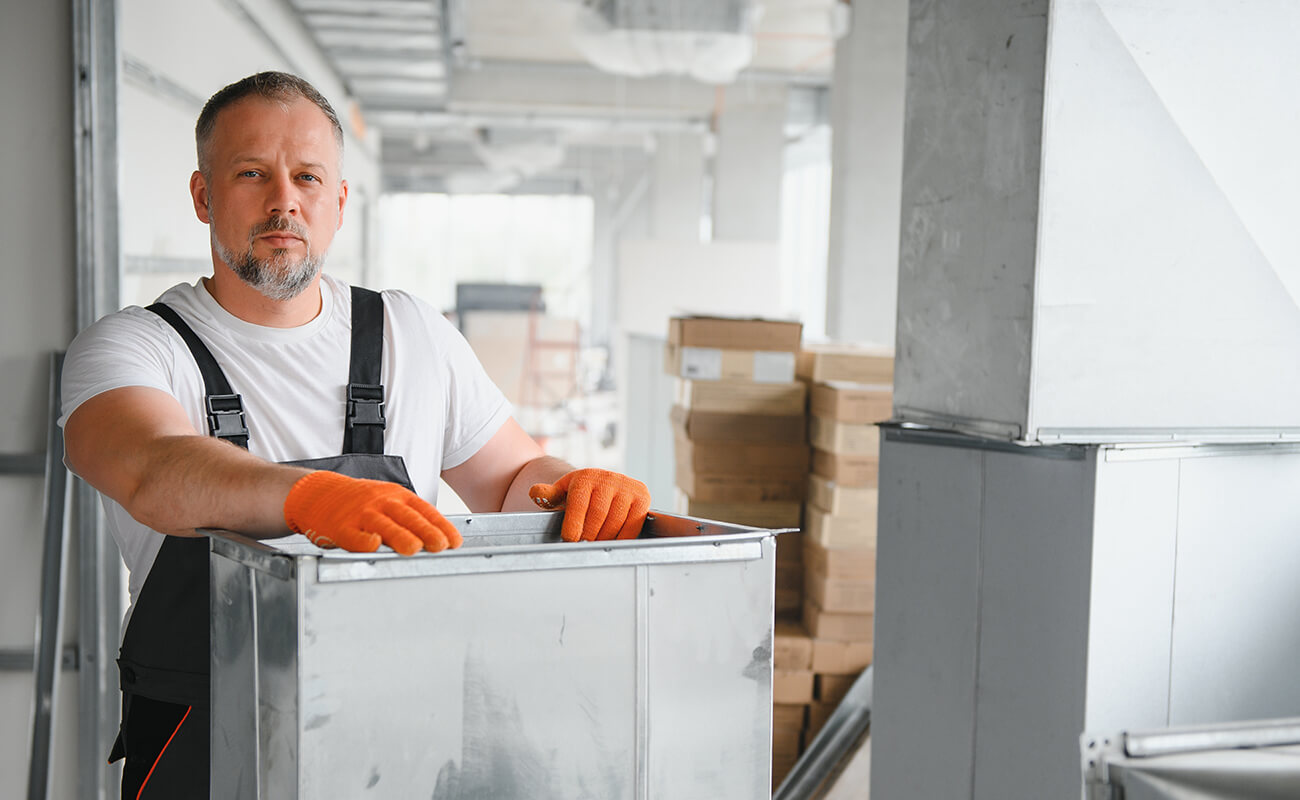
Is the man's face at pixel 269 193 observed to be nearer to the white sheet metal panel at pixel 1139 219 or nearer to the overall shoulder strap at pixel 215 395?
the overall shoulder strap at pixel 215 395

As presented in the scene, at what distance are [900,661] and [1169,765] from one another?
1.51 m

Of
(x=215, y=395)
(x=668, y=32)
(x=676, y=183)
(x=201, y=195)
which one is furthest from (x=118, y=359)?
(x=676, y=183)

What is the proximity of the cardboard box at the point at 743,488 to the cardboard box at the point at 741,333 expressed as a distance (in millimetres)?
506

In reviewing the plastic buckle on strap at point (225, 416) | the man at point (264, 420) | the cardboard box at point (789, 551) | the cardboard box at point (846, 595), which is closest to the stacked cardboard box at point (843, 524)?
the cardboard box at point (846, 595)

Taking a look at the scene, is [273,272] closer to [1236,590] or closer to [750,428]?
[1236,590]

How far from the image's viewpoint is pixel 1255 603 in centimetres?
226

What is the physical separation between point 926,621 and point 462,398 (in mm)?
1324

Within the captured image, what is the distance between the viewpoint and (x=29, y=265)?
8.77 ft

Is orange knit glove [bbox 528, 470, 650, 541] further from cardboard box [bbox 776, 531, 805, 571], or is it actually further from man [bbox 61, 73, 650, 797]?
cardboard box [bbox 776, 531, 805, 571]

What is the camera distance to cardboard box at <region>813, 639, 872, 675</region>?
3803 millimetres

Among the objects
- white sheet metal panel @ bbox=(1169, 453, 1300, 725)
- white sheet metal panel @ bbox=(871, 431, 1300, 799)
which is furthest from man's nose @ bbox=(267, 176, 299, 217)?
white sheet metal panel @ bbox=(1169, 453, 1300, 725)

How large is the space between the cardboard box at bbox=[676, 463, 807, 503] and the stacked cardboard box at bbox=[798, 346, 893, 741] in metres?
0.17

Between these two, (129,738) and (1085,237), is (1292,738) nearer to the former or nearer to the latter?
(1085,237)

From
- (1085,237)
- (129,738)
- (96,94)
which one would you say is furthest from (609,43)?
(129,738)
